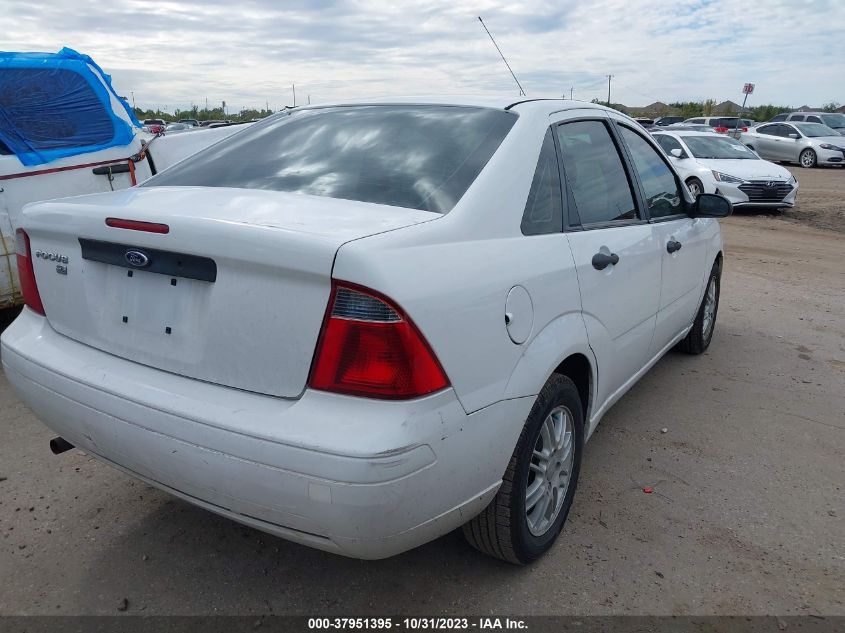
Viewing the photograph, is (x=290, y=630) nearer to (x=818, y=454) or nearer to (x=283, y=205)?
(x=283, y=205)

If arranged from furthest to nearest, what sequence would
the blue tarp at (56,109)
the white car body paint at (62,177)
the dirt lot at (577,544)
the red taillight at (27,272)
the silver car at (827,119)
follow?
1. the silver car at (827,119)
2. the blue tarp at (56,109)
3. the white car body paint at (62,177)
4. the red taillight at (27,272)
5. the dirt lot at (577,544)

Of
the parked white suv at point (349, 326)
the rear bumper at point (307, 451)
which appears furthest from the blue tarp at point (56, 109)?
the rear bumper at point (307, 451)

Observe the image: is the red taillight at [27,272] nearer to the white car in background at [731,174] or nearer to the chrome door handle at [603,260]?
the chrome door handle at [603,260]

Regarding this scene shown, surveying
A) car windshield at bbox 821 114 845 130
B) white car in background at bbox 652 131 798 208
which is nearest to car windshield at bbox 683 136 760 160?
white car in background at bbox 652 131 798 208

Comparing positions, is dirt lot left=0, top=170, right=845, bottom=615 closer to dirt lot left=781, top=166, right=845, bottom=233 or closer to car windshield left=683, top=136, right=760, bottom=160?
dirt lot left=781, top=166, right=845, bottom=233

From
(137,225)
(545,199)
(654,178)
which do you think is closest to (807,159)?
(654,178)

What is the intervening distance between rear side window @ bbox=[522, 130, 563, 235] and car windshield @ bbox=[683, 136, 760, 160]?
11993mm

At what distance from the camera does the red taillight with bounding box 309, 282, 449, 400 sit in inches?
72.9

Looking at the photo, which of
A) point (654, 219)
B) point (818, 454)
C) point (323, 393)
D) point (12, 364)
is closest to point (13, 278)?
point (12, 364)

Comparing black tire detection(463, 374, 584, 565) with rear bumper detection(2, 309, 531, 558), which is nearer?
rear bumper detection(2, 309, 531, 558)

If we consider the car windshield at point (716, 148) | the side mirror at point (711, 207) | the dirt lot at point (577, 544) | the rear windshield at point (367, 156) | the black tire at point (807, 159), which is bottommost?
the black tire at point (807, 159)

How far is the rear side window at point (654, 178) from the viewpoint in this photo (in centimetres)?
366

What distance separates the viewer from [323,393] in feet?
6.28

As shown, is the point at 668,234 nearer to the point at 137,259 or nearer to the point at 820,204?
the point at 137,259
